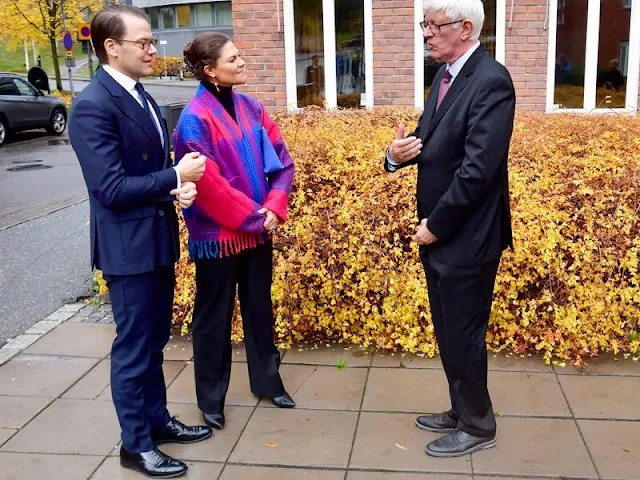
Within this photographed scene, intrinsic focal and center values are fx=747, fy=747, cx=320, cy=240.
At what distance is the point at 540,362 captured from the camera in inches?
179

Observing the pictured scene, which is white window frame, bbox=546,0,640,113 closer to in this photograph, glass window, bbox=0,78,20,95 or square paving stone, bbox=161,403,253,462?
square paving stone, bbox=161,403,253,462

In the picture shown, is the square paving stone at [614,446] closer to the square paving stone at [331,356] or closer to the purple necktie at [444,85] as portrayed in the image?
the square paving stone at [331,356]

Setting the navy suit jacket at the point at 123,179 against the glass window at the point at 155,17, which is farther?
the glass window at the point at 155,17

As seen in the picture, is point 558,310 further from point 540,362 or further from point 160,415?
point 160,415

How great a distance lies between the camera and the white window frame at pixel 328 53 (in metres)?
10.1

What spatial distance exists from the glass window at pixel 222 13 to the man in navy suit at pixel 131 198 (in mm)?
55891

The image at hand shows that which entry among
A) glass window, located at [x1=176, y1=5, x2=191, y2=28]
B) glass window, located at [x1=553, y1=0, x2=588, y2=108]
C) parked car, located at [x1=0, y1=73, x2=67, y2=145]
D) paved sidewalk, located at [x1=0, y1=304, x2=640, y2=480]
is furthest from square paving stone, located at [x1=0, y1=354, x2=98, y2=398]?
glass window, located at [x1=176, y1=5, x2=191, y2=28]

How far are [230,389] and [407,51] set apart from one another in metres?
6.90

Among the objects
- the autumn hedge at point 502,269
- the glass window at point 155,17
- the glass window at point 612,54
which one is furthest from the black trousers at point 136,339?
the glass window at point 155,17

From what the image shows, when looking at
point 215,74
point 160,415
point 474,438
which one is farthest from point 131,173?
point 474,438

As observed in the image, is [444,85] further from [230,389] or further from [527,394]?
[230,389]

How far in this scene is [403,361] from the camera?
4633 millimetres

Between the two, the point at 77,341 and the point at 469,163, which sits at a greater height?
the point at 469,163

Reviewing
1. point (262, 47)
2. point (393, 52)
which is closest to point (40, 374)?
point (262, 47)
